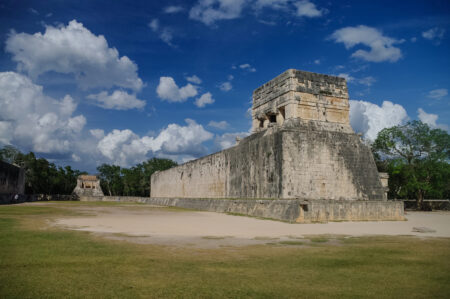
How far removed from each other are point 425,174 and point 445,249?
18.1m

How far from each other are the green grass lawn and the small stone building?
143 feet

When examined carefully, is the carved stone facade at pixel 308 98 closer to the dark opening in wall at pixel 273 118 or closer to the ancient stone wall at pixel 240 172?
the dark opening in wall at pixel 273 118

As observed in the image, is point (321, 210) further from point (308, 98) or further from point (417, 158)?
point (417, 158)

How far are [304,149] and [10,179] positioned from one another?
25.4 meters

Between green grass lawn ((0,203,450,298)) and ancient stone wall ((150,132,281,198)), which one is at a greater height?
ancient stone wall ((150,132,281,198))

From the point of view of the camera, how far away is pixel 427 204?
2275cm

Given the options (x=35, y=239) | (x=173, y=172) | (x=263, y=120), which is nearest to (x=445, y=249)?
(x=35, y=239)

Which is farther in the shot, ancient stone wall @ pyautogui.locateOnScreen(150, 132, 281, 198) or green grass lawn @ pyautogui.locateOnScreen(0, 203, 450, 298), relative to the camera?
ancient stone wall @ pyautogui.locateOnScreen(150, 132, 281, 198)

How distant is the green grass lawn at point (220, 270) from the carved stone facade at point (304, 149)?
7403mm

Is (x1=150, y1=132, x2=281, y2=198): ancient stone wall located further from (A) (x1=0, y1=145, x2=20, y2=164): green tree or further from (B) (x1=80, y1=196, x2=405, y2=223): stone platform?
(A) (x1=0, y1=145, x2=20, y2=164): green tree

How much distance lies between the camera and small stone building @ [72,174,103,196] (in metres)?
45.5

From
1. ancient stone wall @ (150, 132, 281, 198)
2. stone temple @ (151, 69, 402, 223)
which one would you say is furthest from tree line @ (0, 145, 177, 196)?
stone temple @ (151, 69, 402, 223)

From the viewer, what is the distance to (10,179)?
89.9 ft

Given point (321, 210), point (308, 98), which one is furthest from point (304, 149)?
point (321, 210)
